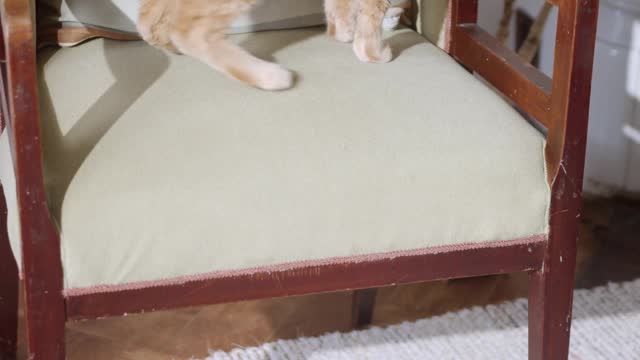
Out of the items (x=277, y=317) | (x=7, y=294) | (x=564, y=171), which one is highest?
(x=564, y=171)

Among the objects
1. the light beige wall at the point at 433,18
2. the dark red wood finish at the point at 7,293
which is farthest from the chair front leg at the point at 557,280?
the dark red wood finish at the point at 7,293

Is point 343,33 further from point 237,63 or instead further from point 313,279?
point 313,279

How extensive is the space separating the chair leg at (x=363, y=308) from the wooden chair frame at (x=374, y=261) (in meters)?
0.45

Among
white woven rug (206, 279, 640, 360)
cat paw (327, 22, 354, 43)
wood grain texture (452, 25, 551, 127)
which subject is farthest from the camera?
white woven rug (206, 279, 640, 360)

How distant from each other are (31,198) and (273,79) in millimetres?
304

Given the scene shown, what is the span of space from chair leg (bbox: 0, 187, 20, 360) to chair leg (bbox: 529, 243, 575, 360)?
0.71m

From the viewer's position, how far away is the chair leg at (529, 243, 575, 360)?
1.01 metres

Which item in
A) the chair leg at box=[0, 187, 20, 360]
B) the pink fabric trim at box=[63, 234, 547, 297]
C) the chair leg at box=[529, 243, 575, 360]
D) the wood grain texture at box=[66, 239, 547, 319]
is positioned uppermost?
the pink fabric trim at box=[63, 234, 547, 297]

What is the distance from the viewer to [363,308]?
1486 mm

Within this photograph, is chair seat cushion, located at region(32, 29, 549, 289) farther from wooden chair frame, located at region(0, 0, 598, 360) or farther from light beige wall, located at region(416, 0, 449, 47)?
light beige wall, located at region(416, 0, 449, 47)

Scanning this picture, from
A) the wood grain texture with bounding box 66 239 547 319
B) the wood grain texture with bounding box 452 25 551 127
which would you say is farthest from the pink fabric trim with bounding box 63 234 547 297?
the wood grain texture with bounding box 452 25 551 127

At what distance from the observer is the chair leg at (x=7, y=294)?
123 centimetres

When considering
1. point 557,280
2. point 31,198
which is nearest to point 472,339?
point 557,280

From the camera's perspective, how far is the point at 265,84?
1011 mm
